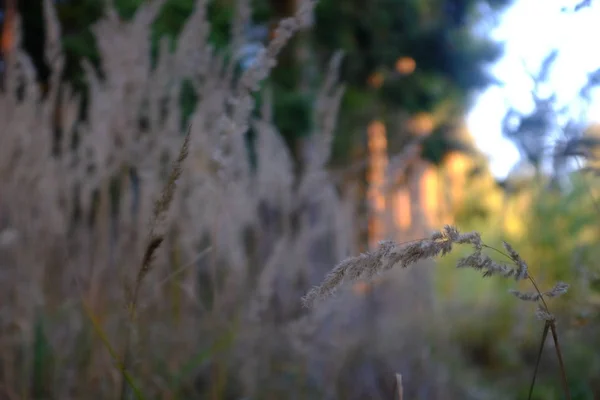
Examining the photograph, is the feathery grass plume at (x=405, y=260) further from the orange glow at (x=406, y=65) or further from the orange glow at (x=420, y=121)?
the orange glow at (x=420, y=121)

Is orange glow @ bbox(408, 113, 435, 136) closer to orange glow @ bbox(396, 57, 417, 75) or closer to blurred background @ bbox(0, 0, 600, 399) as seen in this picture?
orange glow @ bbox(396, 57, 417, 75)

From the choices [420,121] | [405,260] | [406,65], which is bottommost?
[405,260]

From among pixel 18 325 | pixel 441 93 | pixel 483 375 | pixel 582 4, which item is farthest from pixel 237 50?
pixel 441 93

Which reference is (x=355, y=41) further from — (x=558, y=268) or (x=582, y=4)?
(x=582, y=4)

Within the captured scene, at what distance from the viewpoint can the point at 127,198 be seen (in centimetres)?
128

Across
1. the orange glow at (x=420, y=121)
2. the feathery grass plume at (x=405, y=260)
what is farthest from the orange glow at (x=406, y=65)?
the feathery grass plume at (x=405, y=260)

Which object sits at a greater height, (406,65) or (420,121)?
(406,65)

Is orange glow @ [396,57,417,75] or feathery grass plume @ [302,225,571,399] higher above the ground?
orange glow @ [396,57,417,75]

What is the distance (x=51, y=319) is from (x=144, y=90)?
81 cm

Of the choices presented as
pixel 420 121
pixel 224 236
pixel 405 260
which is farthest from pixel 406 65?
pixel 405 260

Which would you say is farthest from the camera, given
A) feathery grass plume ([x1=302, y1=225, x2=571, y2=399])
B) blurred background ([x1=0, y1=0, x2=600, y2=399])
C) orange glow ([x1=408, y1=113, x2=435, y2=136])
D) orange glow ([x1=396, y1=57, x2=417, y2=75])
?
orange glow ([x1=408, y1=113, x2=435, y2=136])

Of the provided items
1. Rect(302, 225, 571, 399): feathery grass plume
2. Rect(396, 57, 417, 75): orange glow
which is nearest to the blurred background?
Rect(302, 225, 571, 399): feathery grass plume

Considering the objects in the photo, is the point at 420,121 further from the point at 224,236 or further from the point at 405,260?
the point at 405,260

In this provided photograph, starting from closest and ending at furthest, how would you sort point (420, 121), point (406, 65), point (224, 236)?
point (224, 236)
point (406, 65)
point (420, 121)
